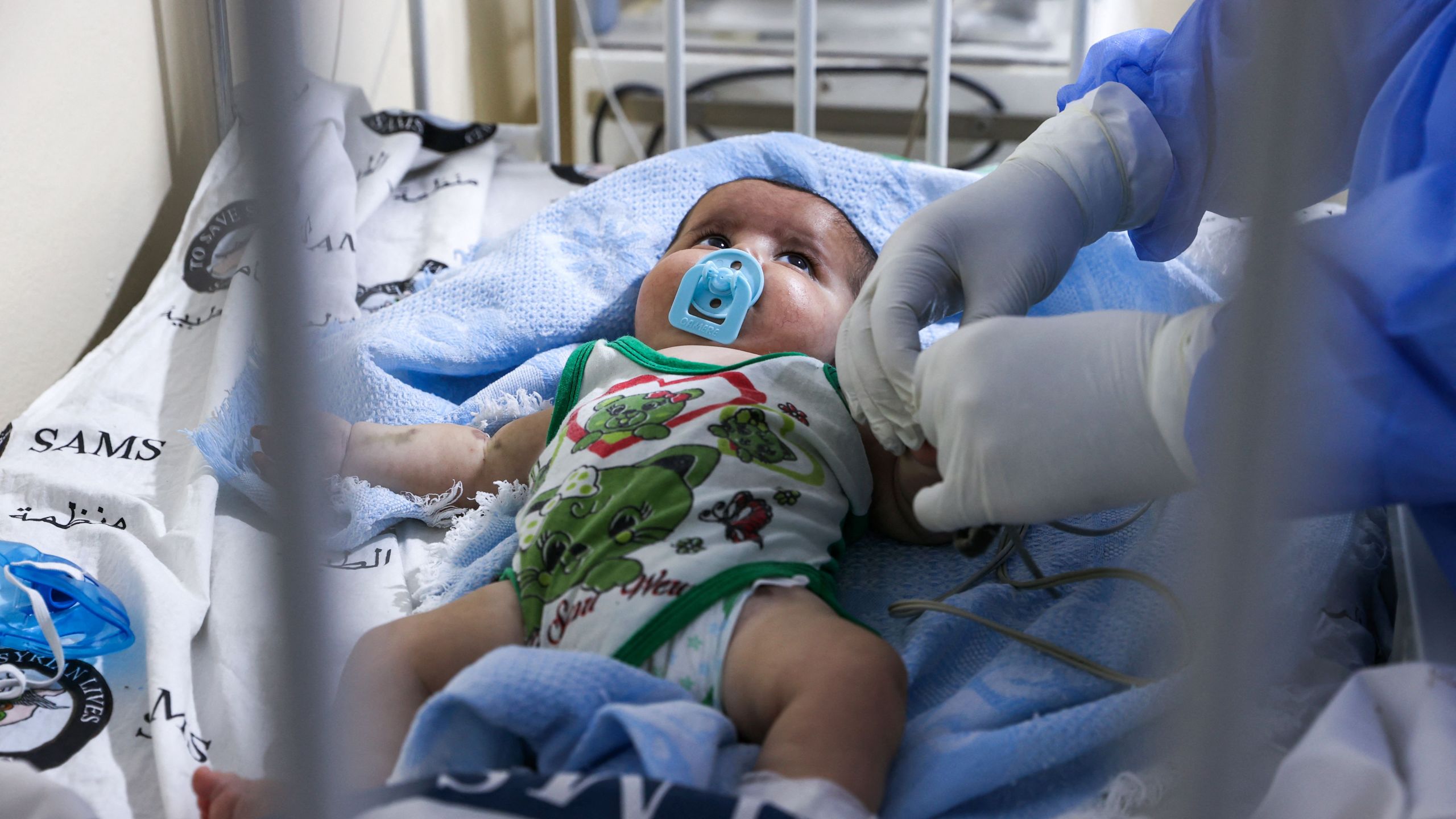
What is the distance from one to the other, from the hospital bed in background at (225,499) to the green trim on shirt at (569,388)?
14cm

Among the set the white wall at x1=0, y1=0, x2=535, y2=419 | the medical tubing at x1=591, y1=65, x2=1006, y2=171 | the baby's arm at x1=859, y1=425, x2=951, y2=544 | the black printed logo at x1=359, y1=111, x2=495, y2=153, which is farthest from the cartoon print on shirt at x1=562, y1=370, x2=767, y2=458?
the medical tubing at x1=591, y1=65, x2=1006, y2=171

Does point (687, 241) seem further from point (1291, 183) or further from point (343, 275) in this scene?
point (1291, 183)

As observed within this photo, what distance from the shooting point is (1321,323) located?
567 millimetres

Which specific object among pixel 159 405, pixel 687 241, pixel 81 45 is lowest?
pixel 159 405

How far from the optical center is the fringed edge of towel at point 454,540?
2.76ft

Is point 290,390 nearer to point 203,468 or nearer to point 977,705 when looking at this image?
point 977,705

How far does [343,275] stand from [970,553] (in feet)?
2.50

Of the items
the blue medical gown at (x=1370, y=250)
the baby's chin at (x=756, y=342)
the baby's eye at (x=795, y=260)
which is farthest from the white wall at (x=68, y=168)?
the blue medical gown at (x=1370, y=250)

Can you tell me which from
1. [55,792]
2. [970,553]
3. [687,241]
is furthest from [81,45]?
[970,553]

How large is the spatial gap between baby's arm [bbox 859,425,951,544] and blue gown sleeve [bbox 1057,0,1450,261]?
0.28 meters

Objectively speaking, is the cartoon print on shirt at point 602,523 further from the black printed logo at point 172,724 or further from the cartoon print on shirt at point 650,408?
the black printed logo at point 172,724

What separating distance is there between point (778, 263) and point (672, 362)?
0.15m

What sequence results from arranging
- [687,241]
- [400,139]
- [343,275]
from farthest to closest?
[400,139], [343,275], [687,241]

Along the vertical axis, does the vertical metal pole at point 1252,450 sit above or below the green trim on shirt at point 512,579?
above
